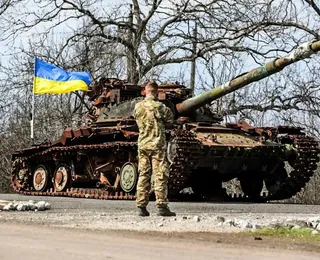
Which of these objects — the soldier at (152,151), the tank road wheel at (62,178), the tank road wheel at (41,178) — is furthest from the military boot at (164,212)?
the tank road wheel at (41,178)

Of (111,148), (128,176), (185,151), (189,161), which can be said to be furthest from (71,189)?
(185,151)

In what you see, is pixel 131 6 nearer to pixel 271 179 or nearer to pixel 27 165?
pixel 27 165

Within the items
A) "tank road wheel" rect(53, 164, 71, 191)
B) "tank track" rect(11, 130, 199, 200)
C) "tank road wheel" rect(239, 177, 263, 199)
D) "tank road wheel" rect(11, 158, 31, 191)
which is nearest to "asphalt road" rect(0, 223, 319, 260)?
"tank track" rect(11, 130, 199, 200)

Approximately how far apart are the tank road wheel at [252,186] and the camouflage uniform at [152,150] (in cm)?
969

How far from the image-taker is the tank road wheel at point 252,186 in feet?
69.4

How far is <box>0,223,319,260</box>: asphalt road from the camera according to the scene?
6.92m

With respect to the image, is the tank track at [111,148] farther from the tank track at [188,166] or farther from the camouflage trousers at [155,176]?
the camouflage trousers at [155,176]

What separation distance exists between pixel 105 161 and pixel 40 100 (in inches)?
648

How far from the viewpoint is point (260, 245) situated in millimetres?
8219

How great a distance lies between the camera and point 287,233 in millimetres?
9594

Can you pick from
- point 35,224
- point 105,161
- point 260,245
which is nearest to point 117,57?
point 105,161

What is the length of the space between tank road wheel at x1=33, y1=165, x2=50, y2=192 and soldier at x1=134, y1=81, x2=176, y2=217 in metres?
11.3

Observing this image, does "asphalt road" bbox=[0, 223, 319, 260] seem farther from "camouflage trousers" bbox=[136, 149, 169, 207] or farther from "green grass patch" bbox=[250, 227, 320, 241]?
"camouflage trousers" bbox=[136, 149, 169, 207]

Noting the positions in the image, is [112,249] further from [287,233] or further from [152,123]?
[152,123]
